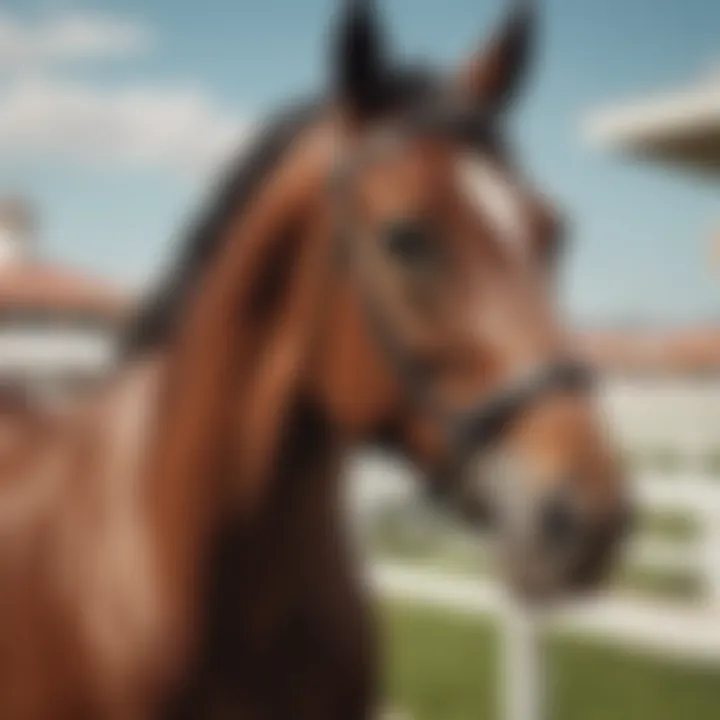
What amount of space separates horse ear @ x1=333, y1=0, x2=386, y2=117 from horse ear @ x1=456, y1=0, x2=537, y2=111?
0.06 meters

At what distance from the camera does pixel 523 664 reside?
50.4 inches

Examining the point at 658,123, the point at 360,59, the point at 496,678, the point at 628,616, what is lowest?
the point at 496,678

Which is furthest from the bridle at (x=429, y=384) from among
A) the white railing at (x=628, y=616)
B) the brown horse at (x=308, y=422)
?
the white railing at (x=628, y=616)

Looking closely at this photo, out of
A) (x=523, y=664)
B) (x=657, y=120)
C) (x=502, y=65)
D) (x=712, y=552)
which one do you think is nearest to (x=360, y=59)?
(x=502, y=65)

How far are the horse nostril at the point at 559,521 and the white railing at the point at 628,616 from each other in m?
0.62

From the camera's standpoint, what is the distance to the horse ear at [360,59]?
2.12 ft

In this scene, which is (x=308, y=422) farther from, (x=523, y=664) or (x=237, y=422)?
(x=523, y=664)

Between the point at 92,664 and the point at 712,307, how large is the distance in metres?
0.69

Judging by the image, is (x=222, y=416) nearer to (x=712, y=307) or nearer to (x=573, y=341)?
(x=573, y=341)

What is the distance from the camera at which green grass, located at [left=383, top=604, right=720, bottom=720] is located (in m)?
1.41

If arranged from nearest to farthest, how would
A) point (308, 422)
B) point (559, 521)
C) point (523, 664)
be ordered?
point (559, 521), point (308, 422), point (523, 664)

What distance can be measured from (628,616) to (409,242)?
780 mm

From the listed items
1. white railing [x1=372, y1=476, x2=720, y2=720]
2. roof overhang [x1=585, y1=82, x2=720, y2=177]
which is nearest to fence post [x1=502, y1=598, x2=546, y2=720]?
white railing [x1=372, y1=476, x2=720, y2=720]

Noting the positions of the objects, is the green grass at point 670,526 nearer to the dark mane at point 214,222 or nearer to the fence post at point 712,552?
the fence post at point 712,552
